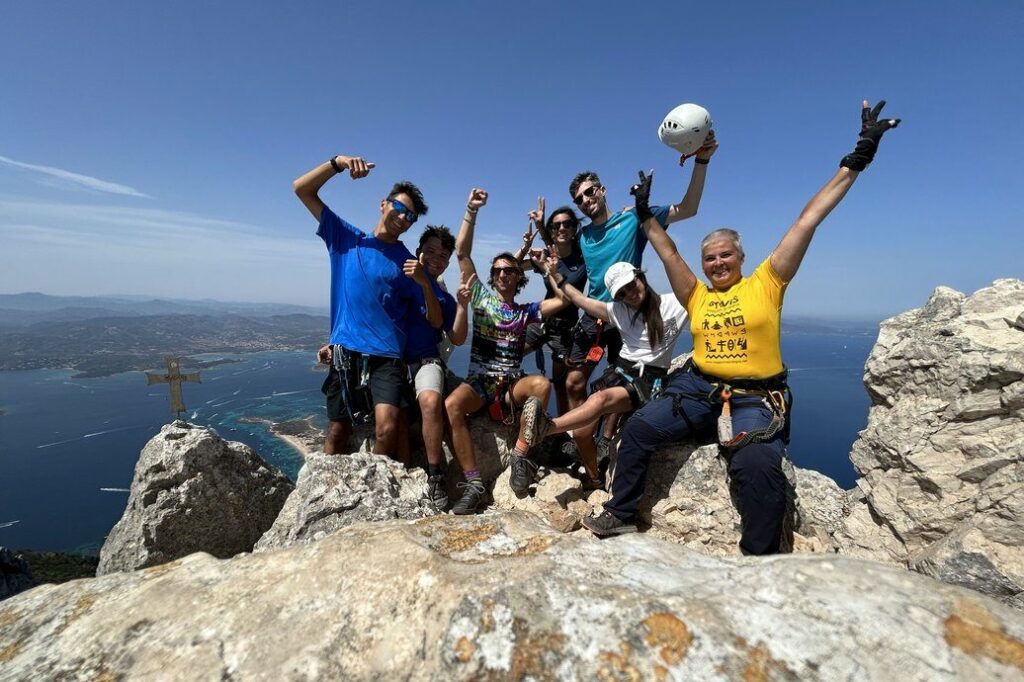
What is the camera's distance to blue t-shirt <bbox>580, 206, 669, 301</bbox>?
6980 mm

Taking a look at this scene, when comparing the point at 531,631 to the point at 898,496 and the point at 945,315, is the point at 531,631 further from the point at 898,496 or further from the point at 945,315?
the point at 945,315

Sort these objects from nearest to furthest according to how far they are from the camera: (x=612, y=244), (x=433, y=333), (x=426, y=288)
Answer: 1. (x=426, y=288)
2. (x=612, y=244)
3. (x=433, y=333)

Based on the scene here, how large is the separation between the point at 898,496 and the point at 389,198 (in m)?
8.20

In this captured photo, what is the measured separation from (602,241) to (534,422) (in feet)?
11.3

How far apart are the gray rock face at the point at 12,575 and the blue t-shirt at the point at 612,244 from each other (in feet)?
37.4

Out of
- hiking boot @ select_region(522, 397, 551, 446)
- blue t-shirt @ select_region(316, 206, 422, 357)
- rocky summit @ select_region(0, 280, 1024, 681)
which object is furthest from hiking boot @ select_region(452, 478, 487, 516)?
rocky summit @ select_region(0, 280, 1024, 681)

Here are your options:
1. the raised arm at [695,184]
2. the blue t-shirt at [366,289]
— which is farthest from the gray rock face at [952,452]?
the blue t-shirt at [366,289]

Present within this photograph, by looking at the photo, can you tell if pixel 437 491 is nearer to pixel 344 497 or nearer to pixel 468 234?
pixel 344 497

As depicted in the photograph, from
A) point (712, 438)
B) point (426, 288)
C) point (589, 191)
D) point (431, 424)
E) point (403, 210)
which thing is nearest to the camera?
point (712, 438)

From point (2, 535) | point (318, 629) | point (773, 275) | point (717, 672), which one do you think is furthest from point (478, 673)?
point (2, 535)

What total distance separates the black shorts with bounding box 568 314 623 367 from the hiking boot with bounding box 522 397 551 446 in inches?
65.0

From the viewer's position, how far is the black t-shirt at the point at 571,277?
759 centimetres

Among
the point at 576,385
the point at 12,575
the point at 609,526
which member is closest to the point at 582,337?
the point at 576,385

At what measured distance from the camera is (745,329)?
5.04 m
